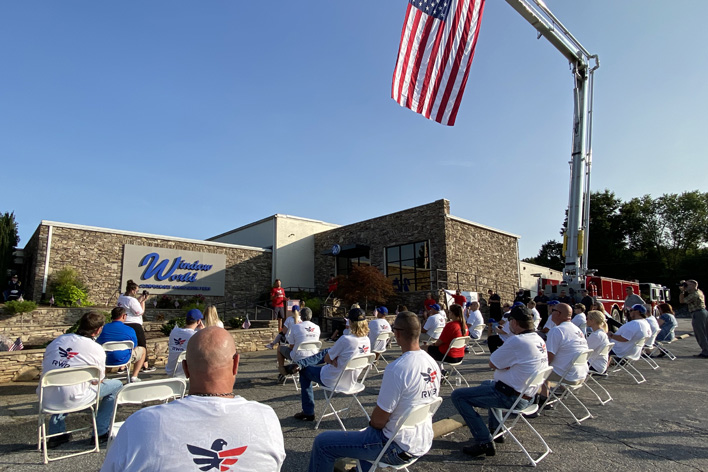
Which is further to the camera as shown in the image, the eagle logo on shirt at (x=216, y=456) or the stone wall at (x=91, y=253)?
the stone wall at (x=91, y=253)

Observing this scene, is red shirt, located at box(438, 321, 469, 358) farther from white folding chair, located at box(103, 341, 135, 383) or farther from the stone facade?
the stone facade

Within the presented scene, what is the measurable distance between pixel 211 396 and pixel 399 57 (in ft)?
22.3

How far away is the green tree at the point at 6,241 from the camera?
1819 centimetres

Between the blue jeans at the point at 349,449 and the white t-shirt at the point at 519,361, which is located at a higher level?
the white t-shirt at the point at 519,361

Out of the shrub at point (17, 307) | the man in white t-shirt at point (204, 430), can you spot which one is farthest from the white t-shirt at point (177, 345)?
the shrub at point (17, 307)

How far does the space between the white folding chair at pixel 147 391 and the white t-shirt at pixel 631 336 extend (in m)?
6.82

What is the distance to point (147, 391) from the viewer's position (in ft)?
11.6

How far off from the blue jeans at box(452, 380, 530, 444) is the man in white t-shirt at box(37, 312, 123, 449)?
3.49 meters

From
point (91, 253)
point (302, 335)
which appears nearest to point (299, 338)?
point (302, 335)

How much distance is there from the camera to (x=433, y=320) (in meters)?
8.85

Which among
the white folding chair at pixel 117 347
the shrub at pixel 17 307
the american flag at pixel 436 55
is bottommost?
the white folding chair at pixel 117 347

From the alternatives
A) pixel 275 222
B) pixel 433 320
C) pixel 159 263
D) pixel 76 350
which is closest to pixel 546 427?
pixel 433 320

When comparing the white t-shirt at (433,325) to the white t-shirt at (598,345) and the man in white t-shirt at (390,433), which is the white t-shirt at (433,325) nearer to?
the white t-shirt at (598,345)

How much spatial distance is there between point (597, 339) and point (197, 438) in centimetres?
596
